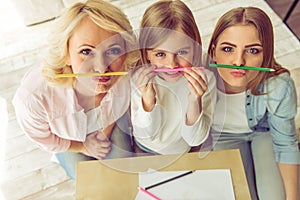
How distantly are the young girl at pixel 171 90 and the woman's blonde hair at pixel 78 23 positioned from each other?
0.03m

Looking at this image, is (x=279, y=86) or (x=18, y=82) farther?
(x=18, y=82)

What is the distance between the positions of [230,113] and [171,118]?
5.1 inches

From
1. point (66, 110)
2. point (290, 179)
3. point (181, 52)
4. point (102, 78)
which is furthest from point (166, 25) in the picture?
point (290, 179)

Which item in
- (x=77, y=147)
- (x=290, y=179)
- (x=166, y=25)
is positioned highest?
(x=166, y=25)

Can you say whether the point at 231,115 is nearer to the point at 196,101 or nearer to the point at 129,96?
the point at 196,101

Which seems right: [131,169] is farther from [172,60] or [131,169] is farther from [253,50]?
[253,50]

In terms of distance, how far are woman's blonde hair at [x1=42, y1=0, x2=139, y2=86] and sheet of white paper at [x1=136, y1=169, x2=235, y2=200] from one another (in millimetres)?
222

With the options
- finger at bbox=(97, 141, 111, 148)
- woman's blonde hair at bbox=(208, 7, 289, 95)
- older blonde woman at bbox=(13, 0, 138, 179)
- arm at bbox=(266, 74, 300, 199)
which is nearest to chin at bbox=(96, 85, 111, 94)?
older blonde woman at bbox=(13, 0, 138, 179)

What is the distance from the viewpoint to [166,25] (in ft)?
2.46

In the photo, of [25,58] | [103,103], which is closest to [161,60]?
[103,103]

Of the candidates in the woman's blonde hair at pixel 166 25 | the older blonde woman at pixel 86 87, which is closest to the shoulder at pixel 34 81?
the older blonde woman at pixel 86 87

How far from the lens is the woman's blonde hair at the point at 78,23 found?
75 centimetres

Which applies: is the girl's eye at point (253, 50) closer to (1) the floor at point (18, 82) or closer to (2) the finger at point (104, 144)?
(1) the floor at point (18, 82)

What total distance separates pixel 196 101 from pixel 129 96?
0.13 m
